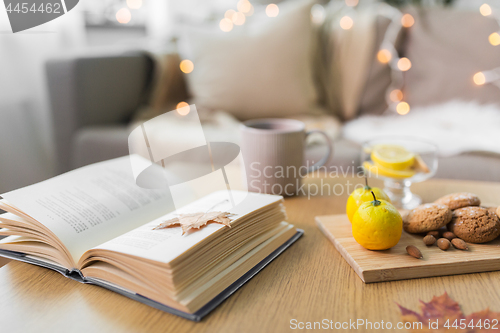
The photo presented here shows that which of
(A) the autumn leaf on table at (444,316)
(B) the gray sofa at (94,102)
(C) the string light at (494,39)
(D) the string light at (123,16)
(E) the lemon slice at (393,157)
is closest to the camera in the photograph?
(A) the autumn leaf on table at (444,316)

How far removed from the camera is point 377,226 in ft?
1.50

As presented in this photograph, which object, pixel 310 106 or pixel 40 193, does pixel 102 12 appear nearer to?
pixel 310 106

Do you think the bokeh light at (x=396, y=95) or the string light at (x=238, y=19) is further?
the string light at (x=238, y=19)

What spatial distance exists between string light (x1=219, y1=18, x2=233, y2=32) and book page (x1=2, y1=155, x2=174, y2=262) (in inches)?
45.3

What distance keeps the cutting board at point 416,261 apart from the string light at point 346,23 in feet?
4.23

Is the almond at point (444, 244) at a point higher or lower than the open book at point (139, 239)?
lower

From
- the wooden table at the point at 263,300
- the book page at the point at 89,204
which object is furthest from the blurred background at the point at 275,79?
the wooden table at the point at 263,300

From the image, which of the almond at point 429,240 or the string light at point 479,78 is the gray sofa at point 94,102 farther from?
the almond at point 429,240

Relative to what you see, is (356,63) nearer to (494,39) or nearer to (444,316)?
(494,39)

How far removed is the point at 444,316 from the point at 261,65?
1.31 m

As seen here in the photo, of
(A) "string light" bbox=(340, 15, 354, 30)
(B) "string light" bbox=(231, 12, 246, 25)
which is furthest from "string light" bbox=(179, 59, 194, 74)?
(A) "string light" bbox=(340, 15, 354, 30)

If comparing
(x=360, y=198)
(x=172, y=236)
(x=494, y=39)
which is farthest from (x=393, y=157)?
(x=494, y=39)

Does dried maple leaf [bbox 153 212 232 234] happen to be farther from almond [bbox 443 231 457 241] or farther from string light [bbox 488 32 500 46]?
string light [bbox 488 32 500 46]

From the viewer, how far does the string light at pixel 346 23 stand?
1.56 meters
